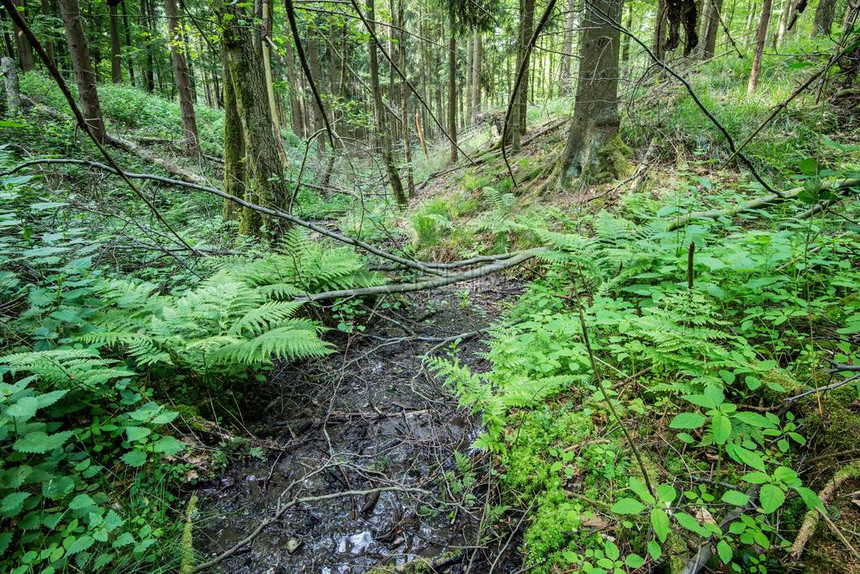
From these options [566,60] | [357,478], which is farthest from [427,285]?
[566,60]

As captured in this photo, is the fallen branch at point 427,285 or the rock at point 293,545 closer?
the rock at point 293,545

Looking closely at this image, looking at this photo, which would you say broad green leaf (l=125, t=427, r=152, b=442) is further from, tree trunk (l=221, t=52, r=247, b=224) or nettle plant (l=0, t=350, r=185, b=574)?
tree trunk (l=221, t=52, r=247, b=224)

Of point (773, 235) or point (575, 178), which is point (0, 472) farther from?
point (575, 178)

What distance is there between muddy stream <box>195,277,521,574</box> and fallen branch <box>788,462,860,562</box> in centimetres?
116

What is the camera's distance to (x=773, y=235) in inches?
105

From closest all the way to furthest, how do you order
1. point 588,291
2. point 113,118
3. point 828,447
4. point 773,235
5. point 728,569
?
point 728,569 < point 828,447 < point 773,235 < point 588,291 < point 113,118

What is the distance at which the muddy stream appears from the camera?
2.05m

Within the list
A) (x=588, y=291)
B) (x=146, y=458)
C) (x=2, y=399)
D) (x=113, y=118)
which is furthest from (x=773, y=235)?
(x=113, y=118)

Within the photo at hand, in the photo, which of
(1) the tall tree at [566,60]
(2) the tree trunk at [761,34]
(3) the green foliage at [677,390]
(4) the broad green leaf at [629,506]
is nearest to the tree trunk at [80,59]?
(1) the tall tree at [566,60]

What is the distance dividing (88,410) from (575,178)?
5.99 metres

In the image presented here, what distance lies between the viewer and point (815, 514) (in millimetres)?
1479

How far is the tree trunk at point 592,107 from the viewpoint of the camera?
5152 millimetres

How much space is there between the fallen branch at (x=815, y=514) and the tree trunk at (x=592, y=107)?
472 cm

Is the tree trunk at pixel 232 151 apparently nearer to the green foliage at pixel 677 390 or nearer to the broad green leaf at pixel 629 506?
the green foliage at pixel 677 390
